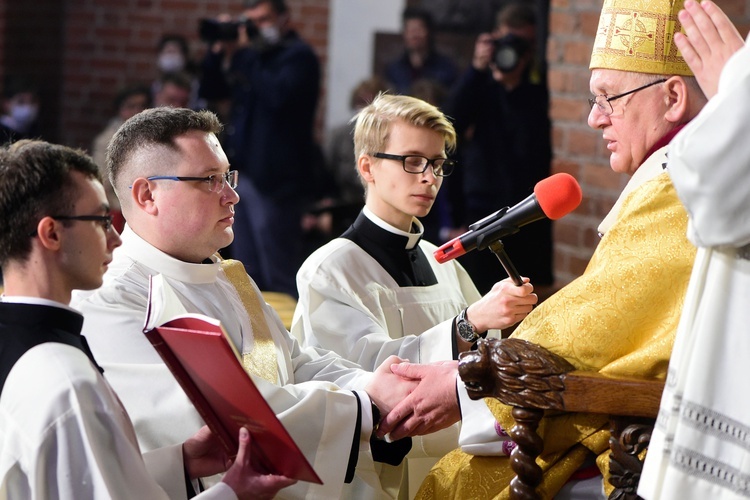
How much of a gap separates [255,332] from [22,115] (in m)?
5.90

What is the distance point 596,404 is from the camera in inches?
87.4

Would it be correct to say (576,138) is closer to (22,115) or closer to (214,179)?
(214,179)

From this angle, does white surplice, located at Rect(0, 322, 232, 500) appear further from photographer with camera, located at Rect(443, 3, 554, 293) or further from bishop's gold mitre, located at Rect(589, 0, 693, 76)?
photographer with camera, located at Rect(443, 3, 554, 293)

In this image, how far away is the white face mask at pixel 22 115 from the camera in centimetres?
822

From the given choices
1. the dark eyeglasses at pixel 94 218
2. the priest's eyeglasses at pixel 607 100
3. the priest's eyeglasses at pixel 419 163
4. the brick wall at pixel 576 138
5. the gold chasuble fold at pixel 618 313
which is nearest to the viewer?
the dark eyeglasses at pixel 94 218

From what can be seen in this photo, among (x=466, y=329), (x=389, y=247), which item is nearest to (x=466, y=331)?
(x=466, y=329)

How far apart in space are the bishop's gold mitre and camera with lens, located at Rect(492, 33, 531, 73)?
2.78 metres

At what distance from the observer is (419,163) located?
11.2ft

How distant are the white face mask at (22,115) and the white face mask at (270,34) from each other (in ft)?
7.35

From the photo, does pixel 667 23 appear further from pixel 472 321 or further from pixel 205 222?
pixel 205 222

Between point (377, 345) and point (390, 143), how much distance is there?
631mm

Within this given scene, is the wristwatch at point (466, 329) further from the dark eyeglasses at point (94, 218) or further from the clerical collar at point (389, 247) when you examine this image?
the dark eyeglasses at point (94, 218)

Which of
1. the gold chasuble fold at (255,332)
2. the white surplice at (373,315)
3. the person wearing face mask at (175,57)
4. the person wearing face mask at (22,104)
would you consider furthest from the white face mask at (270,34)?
the gold chasuble fold at (255,332)

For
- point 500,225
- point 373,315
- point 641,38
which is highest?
point 641,38
